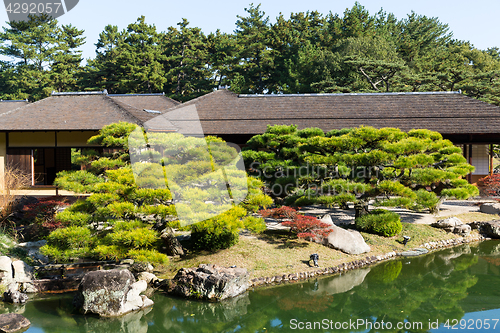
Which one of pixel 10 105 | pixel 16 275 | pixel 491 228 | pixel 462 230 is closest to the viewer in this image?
pixel 16 275

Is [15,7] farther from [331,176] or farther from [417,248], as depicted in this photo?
[417,248]

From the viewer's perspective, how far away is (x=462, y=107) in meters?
13.9

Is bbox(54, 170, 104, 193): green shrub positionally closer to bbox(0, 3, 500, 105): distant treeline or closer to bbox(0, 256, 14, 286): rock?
bbox(0, 256, 14, 286): rock

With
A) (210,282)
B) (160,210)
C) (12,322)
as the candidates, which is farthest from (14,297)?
(210,282)

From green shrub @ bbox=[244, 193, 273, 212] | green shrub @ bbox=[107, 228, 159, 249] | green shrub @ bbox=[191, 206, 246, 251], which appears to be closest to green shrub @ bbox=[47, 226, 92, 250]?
green shrub @ bbox=[107, 228, 159, 249]

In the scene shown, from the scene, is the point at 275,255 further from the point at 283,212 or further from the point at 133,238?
the point at 133,238

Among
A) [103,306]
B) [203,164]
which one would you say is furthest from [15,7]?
[103,306]

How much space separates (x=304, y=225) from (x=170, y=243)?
281 cm

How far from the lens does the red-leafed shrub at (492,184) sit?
11766 millimetres

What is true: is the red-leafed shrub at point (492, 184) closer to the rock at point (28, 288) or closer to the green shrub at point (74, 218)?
the green shrub at point (74, 218)

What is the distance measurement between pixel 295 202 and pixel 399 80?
51.3 ft

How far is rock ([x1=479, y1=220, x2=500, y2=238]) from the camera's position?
10.2 meters

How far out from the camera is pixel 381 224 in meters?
9.10

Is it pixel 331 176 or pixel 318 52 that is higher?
pixel 318 52
